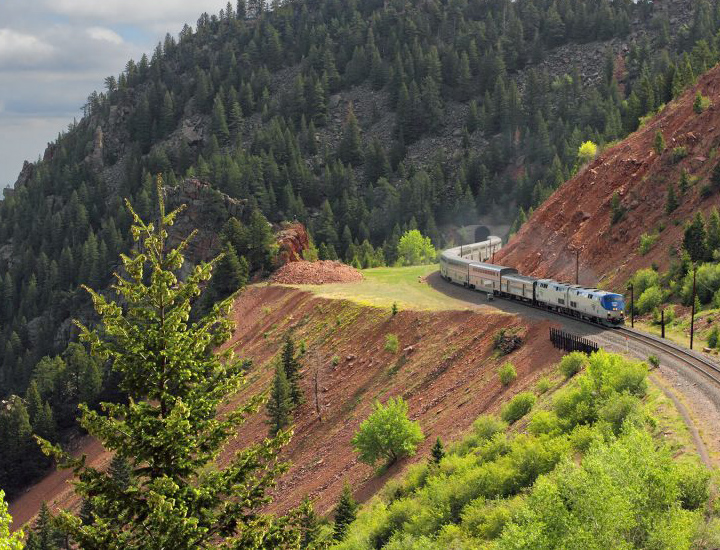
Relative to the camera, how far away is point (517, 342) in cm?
5394

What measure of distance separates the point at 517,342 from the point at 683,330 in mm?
10801

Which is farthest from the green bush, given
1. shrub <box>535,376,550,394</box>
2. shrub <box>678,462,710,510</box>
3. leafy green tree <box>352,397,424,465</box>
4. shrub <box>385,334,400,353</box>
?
shrub <box>678,462,710,510</box>

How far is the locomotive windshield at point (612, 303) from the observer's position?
173ft

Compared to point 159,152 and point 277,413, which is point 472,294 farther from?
point 159,152

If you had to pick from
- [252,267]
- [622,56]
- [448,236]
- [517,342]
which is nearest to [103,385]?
[252,267]

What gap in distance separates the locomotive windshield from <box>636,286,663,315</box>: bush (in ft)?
18.8

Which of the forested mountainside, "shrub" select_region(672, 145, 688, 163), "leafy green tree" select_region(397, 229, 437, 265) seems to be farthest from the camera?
the forested mountainside

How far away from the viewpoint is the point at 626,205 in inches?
2837

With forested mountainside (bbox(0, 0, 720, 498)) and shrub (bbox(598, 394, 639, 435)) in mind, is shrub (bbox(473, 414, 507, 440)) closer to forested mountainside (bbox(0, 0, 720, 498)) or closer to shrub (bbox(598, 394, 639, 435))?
shrub (bbox(598, 394, 639, 435))

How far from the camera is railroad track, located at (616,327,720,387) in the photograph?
40.1m

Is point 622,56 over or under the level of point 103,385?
over

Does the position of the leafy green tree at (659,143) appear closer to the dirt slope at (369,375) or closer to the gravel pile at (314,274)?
the dirt slope at (369,375)

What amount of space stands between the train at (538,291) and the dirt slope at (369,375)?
3.74m

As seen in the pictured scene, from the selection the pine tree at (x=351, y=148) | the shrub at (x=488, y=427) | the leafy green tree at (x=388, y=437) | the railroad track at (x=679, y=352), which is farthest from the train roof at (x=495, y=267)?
the pine tree at (x=351, y=148)
